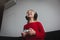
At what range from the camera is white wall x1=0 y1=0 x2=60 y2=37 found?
1.75 m

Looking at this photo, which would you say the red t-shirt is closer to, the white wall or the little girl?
the little girl

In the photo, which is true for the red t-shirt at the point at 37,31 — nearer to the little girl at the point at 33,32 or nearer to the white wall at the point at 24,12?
the little girl at the point at 33,32

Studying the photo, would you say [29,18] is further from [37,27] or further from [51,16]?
[51,16]

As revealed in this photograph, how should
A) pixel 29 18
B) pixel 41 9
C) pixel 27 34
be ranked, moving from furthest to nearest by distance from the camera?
pixel 41 9 → pixel 29 18 → pixel 27 34

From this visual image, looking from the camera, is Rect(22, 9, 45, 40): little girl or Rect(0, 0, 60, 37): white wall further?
Rect(0, 0, 60, 37): white wall

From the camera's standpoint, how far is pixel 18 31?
6.88 feet

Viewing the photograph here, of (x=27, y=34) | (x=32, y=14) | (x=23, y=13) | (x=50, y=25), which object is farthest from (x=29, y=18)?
(x=23, y=13)

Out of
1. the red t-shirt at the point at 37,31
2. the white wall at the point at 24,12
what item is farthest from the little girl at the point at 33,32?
the white wall at the point at 24,12

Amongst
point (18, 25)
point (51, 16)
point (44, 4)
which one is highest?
point (44, 4)

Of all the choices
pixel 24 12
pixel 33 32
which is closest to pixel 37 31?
pixel 33 32

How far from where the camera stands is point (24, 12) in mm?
2055

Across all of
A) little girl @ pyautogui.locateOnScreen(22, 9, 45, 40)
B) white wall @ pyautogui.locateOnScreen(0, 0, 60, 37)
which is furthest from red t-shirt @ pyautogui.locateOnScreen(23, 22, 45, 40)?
white wall @ pyautogui.locateOnScreen(0, 0, 60, 37)

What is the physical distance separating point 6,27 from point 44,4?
95 centimetres

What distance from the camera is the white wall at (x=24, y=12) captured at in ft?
5.74
